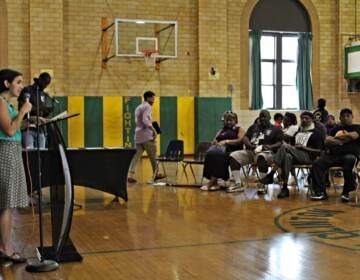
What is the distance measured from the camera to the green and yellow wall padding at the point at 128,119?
1459 centimetres

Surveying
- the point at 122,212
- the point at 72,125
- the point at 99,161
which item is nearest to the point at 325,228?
the point at 122,212

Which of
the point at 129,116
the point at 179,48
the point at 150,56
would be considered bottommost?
the point at 129,116

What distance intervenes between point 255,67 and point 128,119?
3738 mm

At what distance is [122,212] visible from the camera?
6.68m

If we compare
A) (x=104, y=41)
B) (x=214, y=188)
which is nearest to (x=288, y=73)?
(x=104, y=41)

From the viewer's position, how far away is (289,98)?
16.4 meters

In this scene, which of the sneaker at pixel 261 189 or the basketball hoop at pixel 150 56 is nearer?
the sneaker at pixel 261 189

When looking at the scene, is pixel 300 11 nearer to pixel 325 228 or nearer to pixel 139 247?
pixel 325 228

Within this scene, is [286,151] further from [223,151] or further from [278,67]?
[278,67]

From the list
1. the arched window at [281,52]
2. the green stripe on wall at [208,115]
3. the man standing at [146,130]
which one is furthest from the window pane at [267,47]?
the man standing at [146,130]

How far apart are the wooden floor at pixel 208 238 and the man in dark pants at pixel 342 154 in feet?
0.75

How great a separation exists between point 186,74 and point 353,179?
342 inches

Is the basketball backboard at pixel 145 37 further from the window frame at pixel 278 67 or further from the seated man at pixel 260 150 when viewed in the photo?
the seated man at pixel 260 150

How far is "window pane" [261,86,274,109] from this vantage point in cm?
1617
